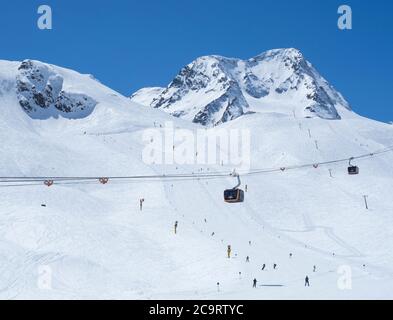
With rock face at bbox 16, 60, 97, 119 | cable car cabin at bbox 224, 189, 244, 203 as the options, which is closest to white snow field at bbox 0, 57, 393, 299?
cable car cabin at bbox 224, 189, 244, 203

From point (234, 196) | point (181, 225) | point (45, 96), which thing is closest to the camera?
point (234, 196)

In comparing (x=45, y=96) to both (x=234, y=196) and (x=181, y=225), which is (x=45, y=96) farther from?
(x=234, y=196)

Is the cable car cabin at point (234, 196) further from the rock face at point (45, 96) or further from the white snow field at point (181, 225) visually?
the rock face at point (45, 96)

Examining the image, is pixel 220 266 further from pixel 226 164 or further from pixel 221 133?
pixel 221 133

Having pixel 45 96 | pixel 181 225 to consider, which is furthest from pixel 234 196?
pixel 45 96

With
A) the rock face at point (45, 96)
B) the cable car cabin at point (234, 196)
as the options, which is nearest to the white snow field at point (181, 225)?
the cable car cabin at point (234, 196)

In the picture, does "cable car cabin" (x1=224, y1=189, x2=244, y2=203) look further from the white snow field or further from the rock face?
the rock face
